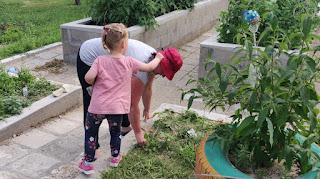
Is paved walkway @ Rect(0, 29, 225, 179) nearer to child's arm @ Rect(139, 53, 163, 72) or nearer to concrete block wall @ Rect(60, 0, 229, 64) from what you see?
child's arm @ Rect(139, 53, 163, 72)

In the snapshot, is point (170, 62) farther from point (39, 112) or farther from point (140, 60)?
point (39, 112)

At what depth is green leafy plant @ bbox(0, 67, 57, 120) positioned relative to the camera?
12.6ft

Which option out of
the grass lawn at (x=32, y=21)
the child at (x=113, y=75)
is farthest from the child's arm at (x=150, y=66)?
the grass lawn at (x=32, y=21)

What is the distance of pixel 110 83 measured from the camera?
2615mm

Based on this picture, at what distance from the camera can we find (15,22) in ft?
28.2

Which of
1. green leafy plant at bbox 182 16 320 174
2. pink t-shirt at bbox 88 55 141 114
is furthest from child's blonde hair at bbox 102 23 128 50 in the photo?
green leafy plant at bbox 182 16 320 174

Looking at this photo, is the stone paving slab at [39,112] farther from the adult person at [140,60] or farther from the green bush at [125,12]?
the green bush at [125,12]

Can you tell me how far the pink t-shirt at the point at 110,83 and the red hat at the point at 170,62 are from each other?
0.70ft

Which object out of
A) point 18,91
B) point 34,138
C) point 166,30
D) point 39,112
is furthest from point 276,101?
point 166,30

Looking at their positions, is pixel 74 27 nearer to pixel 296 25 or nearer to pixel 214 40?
pixel 214 40

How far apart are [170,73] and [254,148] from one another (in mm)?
918

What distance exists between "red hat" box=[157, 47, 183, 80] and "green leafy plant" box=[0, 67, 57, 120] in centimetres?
204

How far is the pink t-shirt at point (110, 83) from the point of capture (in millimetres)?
2607

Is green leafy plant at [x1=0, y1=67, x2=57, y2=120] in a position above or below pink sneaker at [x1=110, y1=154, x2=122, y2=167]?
above
